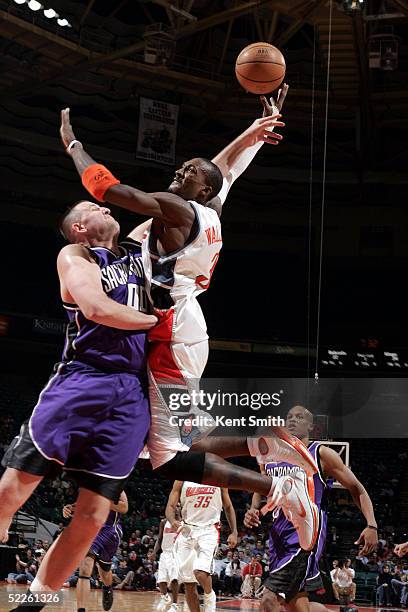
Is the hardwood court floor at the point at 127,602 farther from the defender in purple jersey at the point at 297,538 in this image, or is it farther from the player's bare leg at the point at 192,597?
the defender in purple jersey at the point at 297,538

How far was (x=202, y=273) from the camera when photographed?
15.4 ft

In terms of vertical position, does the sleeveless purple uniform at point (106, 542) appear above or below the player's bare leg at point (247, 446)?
below

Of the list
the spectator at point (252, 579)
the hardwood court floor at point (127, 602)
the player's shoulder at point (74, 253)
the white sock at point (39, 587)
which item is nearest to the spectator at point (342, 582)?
the hardwood court floor at point (127, 602)

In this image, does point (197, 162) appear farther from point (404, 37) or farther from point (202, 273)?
point (404, 37)

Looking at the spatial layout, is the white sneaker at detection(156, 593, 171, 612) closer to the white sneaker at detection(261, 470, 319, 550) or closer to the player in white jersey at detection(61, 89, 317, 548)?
the white sneaker at detection(261, 470, 319, 550)

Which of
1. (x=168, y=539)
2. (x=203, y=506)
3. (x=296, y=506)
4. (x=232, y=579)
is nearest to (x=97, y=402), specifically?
(x=296, y=506)

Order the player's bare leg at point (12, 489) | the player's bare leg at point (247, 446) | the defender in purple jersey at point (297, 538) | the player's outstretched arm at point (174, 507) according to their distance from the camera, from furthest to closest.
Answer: the player's outstretched arm at point (174, 507) < the defender in purple jersey at point (297, 538) < the player's bare leg at point (247, 446) < the player's bare leg at point (12, 489)

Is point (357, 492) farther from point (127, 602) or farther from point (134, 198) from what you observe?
point (127, 602)

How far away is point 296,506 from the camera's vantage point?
4492 mm

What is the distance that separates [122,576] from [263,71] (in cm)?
1195

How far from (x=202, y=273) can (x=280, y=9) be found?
12.8 m

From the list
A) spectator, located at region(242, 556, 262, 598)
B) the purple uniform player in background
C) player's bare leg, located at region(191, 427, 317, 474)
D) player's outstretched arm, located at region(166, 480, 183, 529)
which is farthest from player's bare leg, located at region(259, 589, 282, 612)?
spectator, located at region(242, 556, 262, 598)

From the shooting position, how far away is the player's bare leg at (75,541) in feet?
13.2

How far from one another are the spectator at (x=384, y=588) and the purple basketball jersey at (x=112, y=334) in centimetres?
1306
